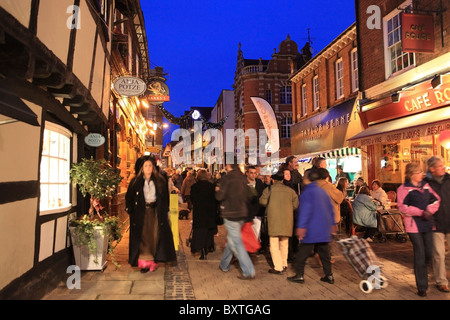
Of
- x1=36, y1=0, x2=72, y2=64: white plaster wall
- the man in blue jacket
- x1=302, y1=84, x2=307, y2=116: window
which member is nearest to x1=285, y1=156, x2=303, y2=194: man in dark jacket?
the man in blue jacket

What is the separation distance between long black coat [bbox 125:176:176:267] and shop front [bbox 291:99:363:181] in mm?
9636

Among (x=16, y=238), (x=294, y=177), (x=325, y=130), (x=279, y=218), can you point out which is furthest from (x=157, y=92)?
(x=16, y=238)

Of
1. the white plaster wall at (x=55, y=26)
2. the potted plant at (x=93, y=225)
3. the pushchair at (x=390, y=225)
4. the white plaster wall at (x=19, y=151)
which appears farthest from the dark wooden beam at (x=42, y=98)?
the pushchair at (x=390, y=225)

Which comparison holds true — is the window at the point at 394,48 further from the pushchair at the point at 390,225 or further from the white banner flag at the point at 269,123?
the white banner flag at the point at 269,123

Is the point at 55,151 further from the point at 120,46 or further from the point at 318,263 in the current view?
the point at 120,46

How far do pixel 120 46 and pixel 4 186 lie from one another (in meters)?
8.06

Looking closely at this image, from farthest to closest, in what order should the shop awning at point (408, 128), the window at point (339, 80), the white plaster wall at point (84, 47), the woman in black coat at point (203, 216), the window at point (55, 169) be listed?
the window at point (339, 80) → the shop awning at point (408, 128) → the woman in black coat at point (203, 216) → the white plaster wall at point (84, 47) → the window at point (55, 169)

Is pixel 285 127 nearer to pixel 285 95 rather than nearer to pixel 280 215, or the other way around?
pixel 285 95

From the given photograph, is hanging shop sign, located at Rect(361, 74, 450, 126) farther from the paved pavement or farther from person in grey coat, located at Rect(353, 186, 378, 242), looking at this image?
the paved pavement

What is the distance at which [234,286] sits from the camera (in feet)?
18.6

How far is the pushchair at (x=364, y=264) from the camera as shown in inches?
210

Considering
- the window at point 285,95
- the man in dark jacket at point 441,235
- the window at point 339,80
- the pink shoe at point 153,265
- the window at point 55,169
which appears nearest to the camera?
the man in dark jacket at point 441,235

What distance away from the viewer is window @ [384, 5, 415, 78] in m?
12.6

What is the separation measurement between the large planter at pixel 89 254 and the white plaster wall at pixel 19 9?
3534 millimetres
